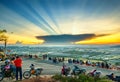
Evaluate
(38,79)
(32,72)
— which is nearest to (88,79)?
(38,79)

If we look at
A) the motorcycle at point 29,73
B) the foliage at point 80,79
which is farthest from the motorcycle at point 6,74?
the foliage at point 80,79

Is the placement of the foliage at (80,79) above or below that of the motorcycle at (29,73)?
above

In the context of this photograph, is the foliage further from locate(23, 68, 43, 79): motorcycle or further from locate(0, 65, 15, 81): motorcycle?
locate(23, 68, 43, 79): motorcycle

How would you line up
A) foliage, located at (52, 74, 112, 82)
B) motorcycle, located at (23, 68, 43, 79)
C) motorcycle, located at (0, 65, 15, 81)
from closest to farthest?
foliage, located at (52, 74, 112, 82) → motorcycle, located at (0, 65, 15, 81) → motorcycle, located at (23, 68, 43, 79)

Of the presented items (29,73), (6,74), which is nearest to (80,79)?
(6,74)

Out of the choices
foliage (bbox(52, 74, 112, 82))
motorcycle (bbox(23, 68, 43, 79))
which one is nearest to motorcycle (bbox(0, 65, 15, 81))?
motorcycle (bbox(23, 68, 43, 79))

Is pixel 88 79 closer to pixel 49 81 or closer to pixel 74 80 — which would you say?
pixel 74 80

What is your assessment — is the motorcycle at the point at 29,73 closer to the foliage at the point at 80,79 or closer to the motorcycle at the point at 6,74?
the motorcycle at the point at 6,74

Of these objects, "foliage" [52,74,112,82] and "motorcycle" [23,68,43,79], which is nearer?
"foliage" [52,74,112,82]

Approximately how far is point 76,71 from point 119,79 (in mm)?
4262

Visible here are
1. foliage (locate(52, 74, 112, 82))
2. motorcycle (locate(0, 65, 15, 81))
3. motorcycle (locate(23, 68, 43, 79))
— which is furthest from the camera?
motorcycle (locate(23, 68, 43, 79))

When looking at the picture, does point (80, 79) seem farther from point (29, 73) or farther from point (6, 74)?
point (29, 73)

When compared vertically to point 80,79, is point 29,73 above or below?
below

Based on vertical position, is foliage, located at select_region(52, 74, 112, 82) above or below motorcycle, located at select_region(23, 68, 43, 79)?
above
